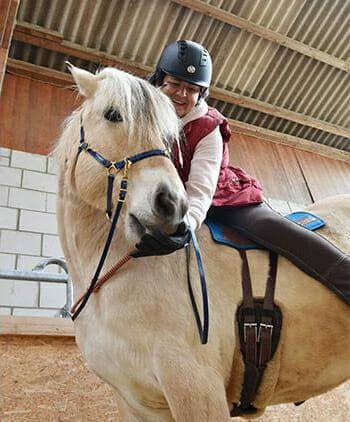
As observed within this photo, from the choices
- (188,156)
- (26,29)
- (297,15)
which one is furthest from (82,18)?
A: (188,156)

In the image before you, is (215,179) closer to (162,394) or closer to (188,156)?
(188,156)

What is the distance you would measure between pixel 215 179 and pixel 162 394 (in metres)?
0.79

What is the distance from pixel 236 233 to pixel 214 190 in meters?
0.21

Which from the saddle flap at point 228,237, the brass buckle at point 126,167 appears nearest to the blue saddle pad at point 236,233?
the saddle flap at point 228,237

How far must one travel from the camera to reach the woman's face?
5.68 feet

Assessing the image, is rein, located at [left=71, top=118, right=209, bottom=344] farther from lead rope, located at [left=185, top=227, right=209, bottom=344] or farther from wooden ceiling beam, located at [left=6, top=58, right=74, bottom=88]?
wooden ceiling beam, located at [left=6, top=58, right=74, bottom=88]

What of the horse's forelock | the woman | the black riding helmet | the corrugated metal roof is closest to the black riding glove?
the woman

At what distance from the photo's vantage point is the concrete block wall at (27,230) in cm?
354

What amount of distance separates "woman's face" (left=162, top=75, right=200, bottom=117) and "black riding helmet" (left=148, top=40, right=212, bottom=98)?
25mm

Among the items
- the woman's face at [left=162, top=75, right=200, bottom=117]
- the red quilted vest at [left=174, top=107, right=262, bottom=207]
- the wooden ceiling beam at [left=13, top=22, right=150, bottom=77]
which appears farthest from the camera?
the wooden ceiling beam at [left=13, top=22, right=150, bottom=77]

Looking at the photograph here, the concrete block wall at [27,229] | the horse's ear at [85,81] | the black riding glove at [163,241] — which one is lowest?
the concrete block wall at [27,229]

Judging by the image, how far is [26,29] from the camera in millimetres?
4691

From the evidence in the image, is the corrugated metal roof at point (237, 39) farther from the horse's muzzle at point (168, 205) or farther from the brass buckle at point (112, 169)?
the horse's muzzle at point (168, 205)

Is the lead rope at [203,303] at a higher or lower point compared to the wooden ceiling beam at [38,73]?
higher
